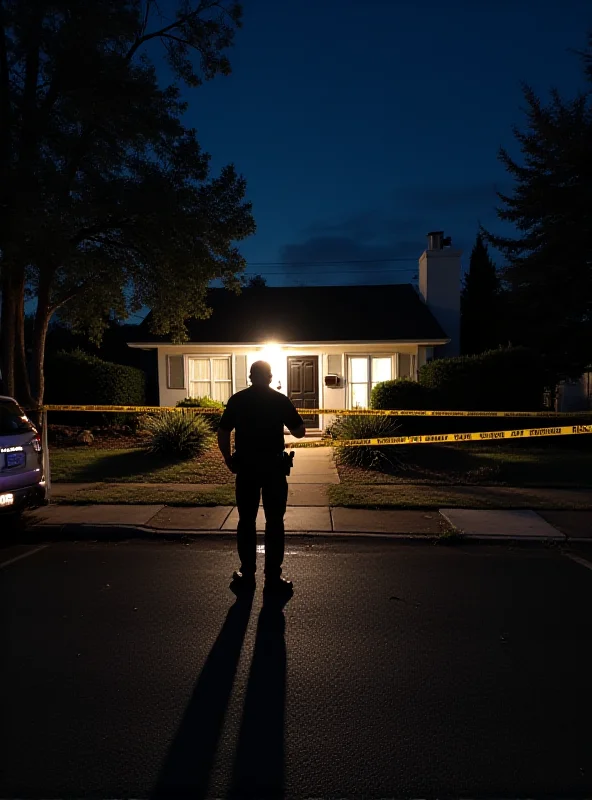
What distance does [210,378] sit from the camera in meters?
16.2

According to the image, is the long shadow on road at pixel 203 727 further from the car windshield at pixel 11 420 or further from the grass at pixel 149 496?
the grass at pixel 149 496

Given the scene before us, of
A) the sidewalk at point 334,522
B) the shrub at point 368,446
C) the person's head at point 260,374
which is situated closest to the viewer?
the person's head at point 260,374

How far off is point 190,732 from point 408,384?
10.9m

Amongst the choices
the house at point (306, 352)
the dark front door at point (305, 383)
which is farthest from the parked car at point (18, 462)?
the dark front door at point (305, 383)

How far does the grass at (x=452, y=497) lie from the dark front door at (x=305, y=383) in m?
7.09

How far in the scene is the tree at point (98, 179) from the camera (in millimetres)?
9016

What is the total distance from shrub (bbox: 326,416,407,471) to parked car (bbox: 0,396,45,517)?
18.4 ft

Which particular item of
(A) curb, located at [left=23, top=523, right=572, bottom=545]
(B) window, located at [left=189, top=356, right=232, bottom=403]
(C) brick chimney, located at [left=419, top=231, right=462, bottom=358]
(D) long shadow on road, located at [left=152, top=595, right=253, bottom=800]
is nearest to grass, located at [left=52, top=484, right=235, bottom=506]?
(A) curb, located at [left=23, top=523, right=572, bottom=545]

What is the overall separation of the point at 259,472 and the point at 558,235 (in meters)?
12.7

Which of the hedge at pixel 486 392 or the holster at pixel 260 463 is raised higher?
the hedge at pixel 486 392

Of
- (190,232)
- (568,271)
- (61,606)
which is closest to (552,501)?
(61,606)

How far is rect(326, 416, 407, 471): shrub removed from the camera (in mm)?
10266

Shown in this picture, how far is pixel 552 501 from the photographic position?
25.7ft

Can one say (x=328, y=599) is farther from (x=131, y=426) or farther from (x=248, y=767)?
(x=131, y=426)
